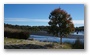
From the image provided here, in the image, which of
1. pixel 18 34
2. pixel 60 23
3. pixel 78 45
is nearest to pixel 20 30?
pixel 18 34

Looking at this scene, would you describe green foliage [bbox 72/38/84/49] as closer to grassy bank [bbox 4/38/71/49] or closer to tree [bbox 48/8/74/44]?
grassy bank [bbox 4/38/71/49]

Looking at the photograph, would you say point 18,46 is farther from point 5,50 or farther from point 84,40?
point 84,40

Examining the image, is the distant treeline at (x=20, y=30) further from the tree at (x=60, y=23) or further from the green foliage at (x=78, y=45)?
the green foliage at (x=78, y=45)

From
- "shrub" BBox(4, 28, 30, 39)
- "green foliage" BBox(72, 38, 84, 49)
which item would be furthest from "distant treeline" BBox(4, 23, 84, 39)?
"green foliage" BBox(72, 38, 84, 49)

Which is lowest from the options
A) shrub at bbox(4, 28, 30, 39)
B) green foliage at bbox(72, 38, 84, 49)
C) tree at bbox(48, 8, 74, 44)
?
green foliage at bbox(72, 38, 84, 49)

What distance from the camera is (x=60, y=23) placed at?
4305 mm

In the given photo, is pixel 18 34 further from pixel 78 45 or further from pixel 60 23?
pixel 78 45

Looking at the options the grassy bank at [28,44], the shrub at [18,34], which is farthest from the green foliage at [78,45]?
the shrub at [18,34]

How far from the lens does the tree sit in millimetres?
4277

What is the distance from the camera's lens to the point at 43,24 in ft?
14.0

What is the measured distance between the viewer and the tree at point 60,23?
14.0 feet

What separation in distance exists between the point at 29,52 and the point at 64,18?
2.51 ft

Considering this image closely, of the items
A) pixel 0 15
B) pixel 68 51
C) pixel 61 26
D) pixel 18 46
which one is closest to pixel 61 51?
pixel 68 51

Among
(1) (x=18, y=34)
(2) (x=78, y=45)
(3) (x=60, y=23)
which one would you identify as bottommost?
(2) (x=78, y=45)
